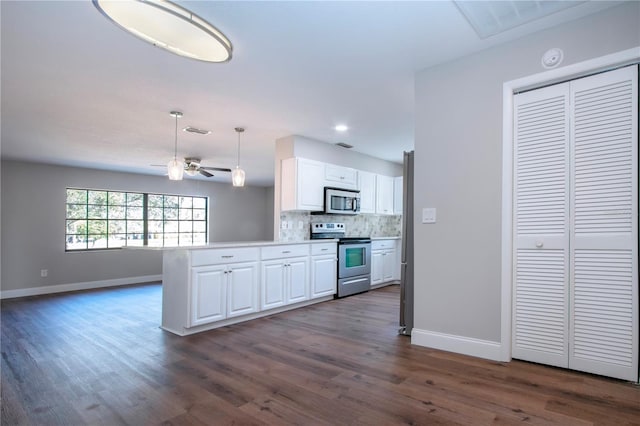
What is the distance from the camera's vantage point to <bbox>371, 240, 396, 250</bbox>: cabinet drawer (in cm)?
612

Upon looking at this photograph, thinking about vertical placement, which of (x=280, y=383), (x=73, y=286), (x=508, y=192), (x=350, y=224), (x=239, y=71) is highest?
(x=239, y=71)

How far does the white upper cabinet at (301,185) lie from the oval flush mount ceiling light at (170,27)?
2.31 meters

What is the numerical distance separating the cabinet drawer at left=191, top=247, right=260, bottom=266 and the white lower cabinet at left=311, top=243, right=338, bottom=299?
1075 millimetres

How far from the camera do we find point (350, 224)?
6.39m

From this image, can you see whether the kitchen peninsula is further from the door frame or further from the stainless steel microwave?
the door frame

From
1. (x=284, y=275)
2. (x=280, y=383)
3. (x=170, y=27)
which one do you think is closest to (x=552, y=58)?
(x=170, y=27)

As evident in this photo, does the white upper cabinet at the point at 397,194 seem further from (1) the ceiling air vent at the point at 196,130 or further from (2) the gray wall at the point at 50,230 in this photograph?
(2) the gray wall at the point at 50,230

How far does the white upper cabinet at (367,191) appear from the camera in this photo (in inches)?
240

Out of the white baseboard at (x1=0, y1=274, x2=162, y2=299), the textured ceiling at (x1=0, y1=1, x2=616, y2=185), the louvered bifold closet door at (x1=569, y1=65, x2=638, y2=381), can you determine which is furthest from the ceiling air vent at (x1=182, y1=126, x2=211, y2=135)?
the white baseboard at (x1=0, y1=274, x2=162, y2=299)

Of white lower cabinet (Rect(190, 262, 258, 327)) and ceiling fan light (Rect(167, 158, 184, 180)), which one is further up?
ceiling fan light (Rect(167, 158, 184, 180))

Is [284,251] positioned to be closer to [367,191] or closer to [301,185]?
[301,185]

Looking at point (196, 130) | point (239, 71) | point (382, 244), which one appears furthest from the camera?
point (382, 244)

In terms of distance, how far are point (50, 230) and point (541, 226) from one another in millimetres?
7576

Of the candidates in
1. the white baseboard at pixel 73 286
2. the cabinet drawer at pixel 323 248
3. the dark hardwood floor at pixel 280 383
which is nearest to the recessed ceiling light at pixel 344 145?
the cabinet drawer at pixel 323 248
